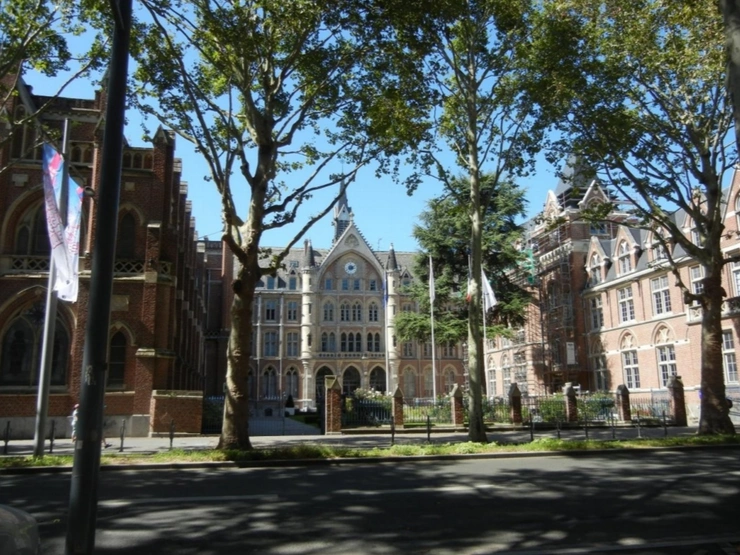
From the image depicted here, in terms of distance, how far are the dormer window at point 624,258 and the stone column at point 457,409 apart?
925 inches

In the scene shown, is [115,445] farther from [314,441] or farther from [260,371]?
[260,371]

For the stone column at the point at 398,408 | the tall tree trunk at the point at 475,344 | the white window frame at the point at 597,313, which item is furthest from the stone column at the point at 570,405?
the white window frame at the point at 597,313

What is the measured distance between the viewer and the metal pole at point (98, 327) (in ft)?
16.2

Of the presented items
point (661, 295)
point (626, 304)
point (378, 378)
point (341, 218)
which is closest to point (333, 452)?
point (661, 295)

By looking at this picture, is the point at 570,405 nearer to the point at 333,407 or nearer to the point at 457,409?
the point at 457,409

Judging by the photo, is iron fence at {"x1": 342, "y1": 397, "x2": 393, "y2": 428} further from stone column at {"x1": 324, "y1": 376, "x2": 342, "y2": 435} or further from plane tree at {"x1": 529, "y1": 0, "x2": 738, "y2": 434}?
plane tree at {"x1": 529, "y1": 0, "x2": 738, "y2": 434}

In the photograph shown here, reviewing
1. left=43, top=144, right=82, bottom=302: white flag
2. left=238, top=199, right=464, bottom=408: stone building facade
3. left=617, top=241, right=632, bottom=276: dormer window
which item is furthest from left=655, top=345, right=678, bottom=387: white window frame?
left=43, top=144, right=82, bottom=302: white flag

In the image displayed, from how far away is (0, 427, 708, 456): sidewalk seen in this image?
1864cm

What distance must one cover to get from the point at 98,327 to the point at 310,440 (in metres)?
17.8

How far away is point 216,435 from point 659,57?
2035 centimetres

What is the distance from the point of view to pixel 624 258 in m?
45.7

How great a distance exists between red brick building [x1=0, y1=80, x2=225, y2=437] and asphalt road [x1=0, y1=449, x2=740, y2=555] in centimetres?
1086

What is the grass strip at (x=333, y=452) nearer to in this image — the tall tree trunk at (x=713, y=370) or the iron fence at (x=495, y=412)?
the tall tree trunk at (x=713, y=370)

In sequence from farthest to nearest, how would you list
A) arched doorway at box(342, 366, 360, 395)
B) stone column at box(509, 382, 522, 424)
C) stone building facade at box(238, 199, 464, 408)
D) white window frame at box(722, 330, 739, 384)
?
arched doorway at box(342, 366, 360, 395) → stone building facade at box(238, 199, 464, 408) → white window frame at box(722, 330, 739, 384) → stone column at box(509, 382, 522, 424)
